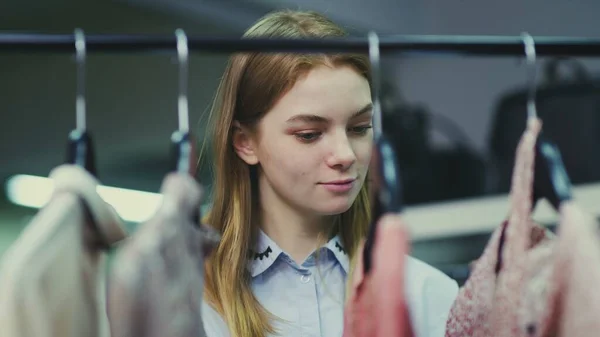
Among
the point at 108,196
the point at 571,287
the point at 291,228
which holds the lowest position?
the point at 571,287

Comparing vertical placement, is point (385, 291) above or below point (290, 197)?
below

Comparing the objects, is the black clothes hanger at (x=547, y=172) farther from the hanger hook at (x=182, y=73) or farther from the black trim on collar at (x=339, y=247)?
the black trim on collar at (x=339, y=247)

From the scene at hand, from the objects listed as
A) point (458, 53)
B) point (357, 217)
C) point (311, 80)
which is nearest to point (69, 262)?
point (458, 53)

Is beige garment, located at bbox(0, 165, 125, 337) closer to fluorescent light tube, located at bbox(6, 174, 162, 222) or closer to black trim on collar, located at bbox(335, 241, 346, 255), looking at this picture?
black trim on collar, located at bbox(335, 241, 346, 255)

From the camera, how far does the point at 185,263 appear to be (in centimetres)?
81

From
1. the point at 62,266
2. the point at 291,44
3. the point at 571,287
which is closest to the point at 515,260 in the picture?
the point at 571,287

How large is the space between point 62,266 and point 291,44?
0.99ft

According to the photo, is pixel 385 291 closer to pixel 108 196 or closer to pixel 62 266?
pixel 62 266

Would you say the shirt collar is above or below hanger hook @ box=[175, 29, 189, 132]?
below

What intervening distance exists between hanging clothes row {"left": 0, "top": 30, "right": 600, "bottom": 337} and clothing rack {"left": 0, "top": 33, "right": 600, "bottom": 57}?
15 millimetres

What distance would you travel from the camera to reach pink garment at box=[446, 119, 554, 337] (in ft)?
2.76

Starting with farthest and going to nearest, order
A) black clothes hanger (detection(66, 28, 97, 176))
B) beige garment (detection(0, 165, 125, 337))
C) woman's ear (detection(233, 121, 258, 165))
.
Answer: woman's ear (detection(233, 121, 258, 165)) < black clothes hanger (detection(66, 28, 97, 176)) < beige garment (detection(0, 165, 125, 337))

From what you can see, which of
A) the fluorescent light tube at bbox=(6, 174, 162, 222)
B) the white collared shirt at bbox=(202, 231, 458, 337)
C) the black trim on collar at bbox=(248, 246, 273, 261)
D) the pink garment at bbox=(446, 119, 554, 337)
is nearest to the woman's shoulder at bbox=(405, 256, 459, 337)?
the white collared shirt at bbox=(202, 231, 458, 337)

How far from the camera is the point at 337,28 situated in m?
1.46
